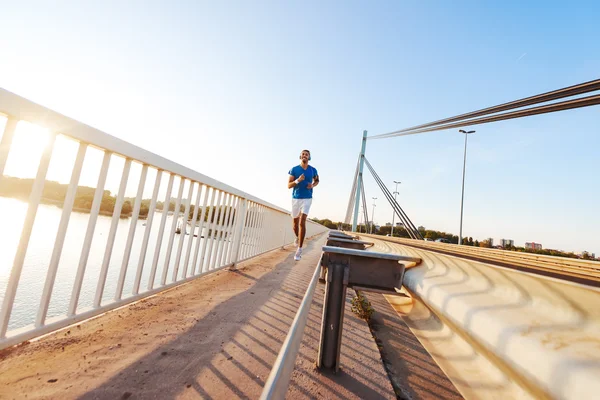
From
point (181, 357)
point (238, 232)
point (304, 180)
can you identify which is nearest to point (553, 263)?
point (181, 357)

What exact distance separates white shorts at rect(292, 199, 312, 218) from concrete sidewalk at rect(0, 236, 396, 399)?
2.51 metres

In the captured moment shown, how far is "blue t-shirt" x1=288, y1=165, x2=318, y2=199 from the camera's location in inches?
183

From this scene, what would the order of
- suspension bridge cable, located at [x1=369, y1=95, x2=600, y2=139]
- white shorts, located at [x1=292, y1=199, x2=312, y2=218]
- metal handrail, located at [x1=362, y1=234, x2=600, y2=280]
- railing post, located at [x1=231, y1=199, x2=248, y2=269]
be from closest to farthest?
metal handrail, located at [x1=362, y1=234, x2=600, y2=280], suspension bridge cable, located at [x1=369, y1=95, x2=600, y2=139], railing post, located at [x1=231, y1=199, x2=248, y2=269], white shorts, located at [x1=292, y1=199, x2=312, y2=218]

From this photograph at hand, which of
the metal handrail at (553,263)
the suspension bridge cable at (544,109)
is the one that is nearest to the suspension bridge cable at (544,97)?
the suspension bridge cable at (544,109)

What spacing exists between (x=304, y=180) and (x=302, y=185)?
0.10 meters

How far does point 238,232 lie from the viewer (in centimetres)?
373

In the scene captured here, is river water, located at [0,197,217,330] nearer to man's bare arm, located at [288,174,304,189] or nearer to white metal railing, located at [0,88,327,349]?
white metal railing, located at [0,88,327,349]

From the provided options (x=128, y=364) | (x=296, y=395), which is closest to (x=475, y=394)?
(x=296, y=395)

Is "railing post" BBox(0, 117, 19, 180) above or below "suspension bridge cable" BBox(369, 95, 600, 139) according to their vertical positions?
below

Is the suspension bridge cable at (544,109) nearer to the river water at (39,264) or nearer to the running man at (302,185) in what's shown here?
the running man at (302,185)

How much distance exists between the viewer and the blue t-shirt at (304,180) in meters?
4.66

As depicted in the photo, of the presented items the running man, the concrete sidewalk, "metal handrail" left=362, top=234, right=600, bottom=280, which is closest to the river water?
the concrete sidewalk

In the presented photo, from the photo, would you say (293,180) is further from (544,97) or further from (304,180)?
(544,97)

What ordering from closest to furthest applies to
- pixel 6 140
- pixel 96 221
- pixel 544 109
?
pixel 6 140
pixel 96 221
pixel 544 109
